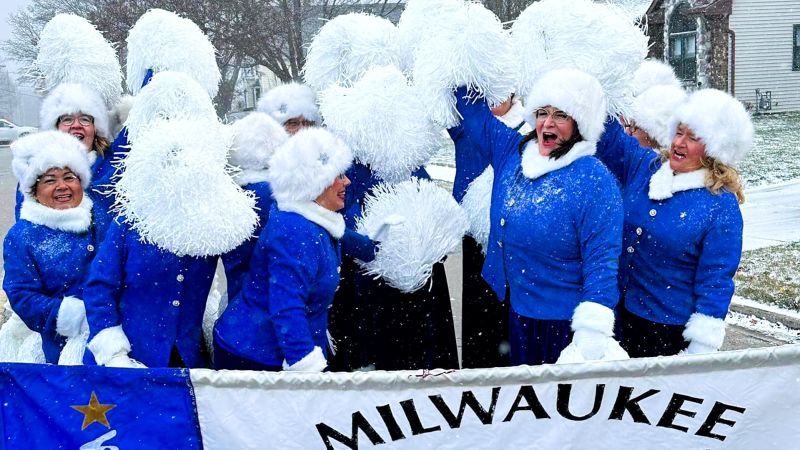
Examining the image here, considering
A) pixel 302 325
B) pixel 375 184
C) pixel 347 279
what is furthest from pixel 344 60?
pixel 302 325

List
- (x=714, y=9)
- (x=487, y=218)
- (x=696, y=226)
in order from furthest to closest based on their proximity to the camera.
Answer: (x=714, y=9)
(x=487, y=218)
(x=696, y=226)

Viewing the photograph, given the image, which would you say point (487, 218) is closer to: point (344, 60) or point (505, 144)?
point (505, 144)

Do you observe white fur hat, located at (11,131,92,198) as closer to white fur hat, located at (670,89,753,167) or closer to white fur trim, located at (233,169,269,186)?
white fur trim, located at (233,169,269,186)

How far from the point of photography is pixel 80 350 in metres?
3.20

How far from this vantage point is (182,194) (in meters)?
2.80

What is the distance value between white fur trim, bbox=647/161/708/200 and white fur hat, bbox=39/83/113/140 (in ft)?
9.40

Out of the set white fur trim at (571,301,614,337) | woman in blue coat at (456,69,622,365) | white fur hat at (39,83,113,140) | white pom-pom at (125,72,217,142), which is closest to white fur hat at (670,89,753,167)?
woman in blue coat at (456,69,622,365)

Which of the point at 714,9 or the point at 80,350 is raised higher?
the point at 714,9

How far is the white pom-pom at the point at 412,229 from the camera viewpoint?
366cm

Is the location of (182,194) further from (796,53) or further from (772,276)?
(796,53)

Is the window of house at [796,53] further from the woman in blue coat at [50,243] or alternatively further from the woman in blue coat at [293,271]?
the woman in blue coat at [50,243]

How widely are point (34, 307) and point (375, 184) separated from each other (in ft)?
5.40

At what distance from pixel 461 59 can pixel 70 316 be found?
6.28 feet

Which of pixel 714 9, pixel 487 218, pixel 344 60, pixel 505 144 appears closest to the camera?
pixel 505 144
